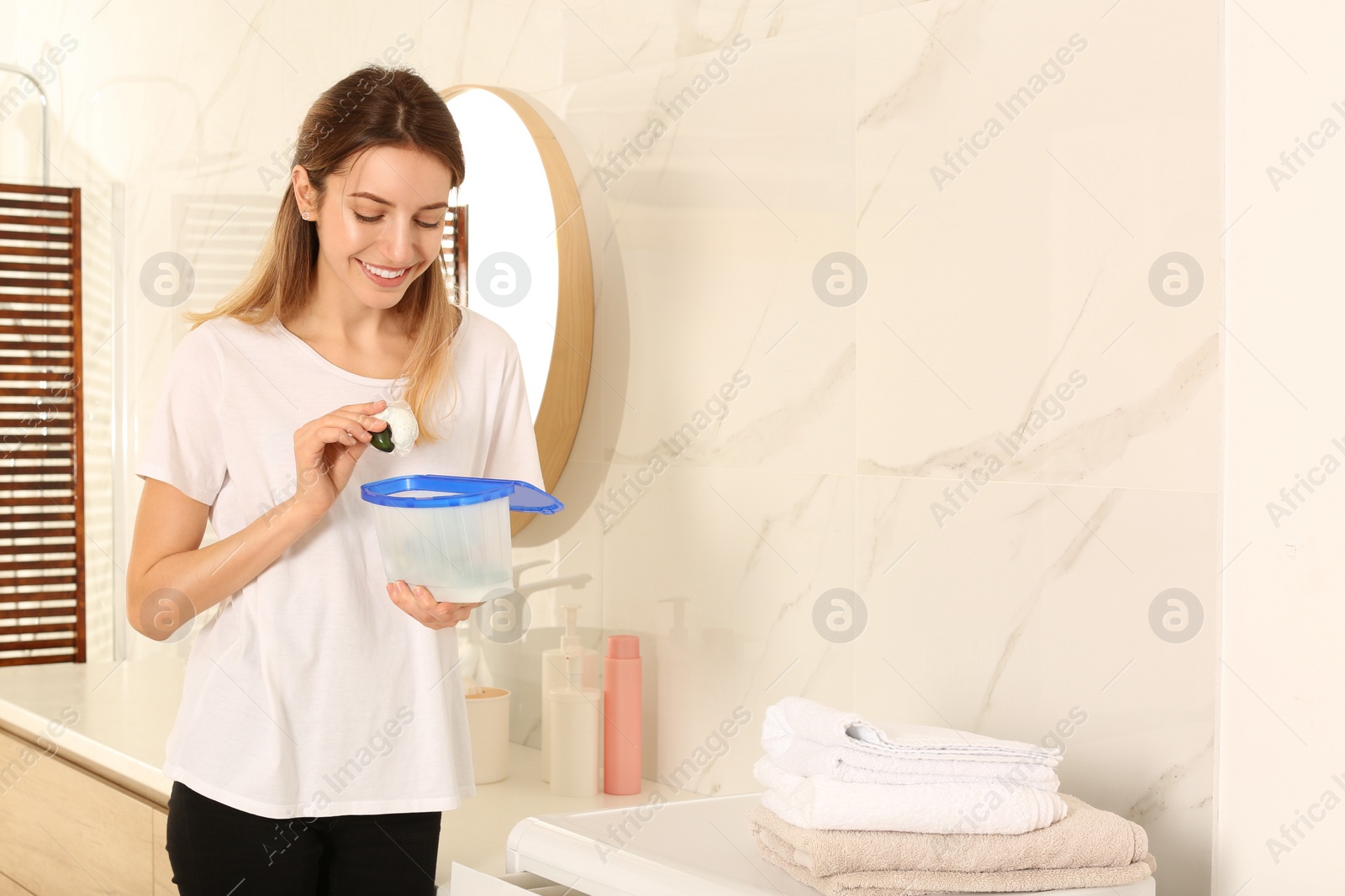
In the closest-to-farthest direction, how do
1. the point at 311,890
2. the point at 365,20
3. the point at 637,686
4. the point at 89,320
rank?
the point at 311,890, the point at 637,686, the point at 365,20, the point at 89,320

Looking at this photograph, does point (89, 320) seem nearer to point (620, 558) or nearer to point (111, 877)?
point (111, 877)

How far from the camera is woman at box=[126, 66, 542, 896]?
3.68ft

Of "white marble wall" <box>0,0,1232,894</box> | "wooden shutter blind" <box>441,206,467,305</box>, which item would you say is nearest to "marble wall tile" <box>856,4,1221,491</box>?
"white marble wall" <box>0,0,1232,894</box>

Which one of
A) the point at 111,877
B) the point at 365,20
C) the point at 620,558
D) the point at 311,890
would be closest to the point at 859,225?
the point at 620,558

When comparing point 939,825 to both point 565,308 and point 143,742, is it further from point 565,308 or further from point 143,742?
point 143,742

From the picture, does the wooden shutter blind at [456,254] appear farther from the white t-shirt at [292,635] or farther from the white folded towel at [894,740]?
the white folded towel at [894,740]

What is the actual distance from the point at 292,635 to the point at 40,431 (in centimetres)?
161

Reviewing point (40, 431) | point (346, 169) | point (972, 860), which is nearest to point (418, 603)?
point (346, 169)

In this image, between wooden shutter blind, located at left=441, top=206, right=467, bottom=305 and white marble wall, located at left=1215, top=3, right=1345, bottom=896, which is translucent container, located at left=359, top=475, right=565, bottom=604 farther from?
wooden shutter blind, located at left=441, top=206, right=467, bottom=305

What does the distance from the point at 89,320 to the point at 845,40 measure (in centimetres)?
184

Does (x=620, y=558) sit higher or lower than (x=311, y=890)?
higher

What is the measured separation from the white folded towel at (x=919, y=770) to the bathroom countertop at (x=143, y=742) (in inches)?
18.4

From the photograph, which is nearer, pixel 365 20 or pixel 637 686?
pixel 637 686

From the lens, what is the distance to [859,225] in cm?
131
